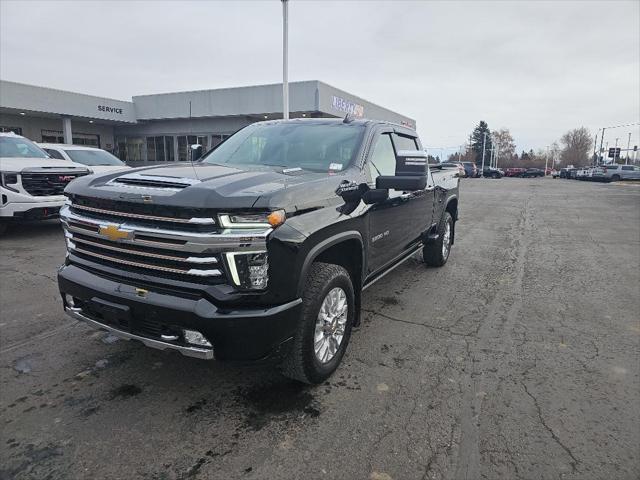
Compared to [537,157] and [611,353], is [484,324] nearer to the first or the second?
[611,353]

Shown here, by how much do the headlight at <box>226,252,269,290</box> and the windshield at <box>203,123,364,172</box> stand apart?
1345 mm

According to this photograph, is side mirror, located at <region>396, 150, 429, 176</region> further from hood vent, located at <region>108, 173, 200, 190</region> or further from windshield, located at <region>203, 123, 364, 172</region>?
hood vent, located at <region>108, 173, 200, 190</region>

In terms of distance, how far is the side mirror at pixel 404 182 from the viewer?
3.41 meters

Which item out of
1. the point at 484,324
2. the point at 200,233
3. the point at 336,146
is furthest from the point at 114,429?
the point at 484,324

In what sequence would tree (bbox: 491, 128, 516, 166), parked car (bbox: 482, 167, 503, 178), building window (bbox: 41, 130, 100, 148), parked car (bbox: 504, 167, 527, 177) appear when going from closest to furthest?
building window (bbox: 41, 130, 100, 148) → parked car (bbox: 482, 167, 503, 178) → parked car (bbox: 504, 167, 527, 177) → tree (bbox: 491, 128, 516, 166)

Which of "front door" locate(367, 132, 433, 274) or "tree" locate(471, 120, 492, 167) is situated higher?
"tree" locate(471, 120, 492, 167)

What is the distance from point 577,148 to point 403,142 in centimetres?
11822

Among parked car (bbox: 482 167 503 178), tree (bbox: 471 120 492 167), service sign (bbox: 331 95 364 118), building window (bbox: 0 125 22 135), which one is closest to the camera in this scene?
Result: building window (bbox: 0 125 22 135)

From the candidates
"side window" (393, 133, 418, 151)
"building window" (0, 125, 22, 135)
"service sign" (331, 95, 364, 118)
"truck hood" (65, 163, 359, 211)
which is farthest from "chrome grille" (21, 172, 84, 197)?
"building window" (0, 125, 22, 135)

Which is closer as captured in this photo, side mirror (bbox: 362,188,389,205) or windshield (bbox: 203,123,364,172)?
side mirror (bbox: 362,188,389,205)

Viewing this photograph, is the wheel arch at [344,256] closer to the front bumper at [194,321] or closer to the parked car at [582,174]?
the front bumper at [194,321]

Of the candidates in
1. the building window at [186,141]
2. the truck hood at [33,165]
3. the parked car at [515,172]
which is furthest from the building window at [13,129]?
the parked car at [515,172]

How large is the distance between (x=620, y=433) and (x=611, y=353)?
132cm

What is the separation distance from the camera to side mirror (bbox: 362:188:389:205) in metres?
3.62
